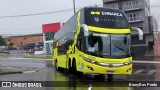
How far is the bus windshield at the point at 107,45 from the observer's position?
755 inches

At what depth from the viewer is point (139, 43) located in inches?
2859

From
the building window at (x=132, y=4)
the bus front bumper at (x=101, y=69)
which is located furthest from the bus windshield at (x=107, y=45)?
the building window at (x=132, y=4)

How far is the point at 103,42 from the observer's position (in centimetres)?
1933

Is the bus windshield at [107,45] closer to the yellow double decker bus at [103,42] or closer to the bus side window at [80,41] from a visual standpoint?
the yellow double decker bus at [103,42]

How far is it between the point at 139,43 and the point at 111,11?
53.3m

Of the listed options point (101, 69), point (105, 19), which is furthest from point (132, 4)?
point (101, 69)

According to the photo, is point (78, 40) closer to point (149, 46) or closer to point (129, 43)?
point (129, 43)

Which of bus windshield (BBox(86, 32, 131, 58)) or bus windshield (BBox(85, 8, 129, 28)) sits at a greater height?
bus windshield (BBox(85, 8, 129, 28))

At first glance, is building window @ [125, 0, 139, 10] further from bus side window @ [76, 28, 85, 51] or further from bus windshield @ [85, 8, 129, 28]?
bus side window @ [76, 28, 85, 51]

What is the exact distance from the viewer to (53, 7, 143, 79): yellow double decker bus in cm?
1903

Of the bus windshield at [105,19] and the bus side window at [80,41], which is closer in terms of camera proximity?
the bus side window at [80,41]

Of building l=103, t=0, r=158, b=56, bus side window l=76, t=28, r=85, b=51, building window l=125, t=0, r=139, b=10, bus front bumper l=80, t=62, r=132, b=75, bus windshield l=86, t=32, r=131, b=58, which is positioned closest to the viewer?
bus front bumper l=80, t=62, r=132, b=75

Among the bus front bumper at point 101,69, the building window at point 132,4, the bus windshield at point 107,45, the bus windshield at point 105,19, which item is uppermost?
the building window at point 132,4

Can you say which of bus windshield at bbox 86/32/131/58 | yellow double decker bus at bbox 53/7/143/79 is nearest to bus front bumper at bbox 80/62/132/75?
yellow double decker bus at bbox 53/7/143/79
